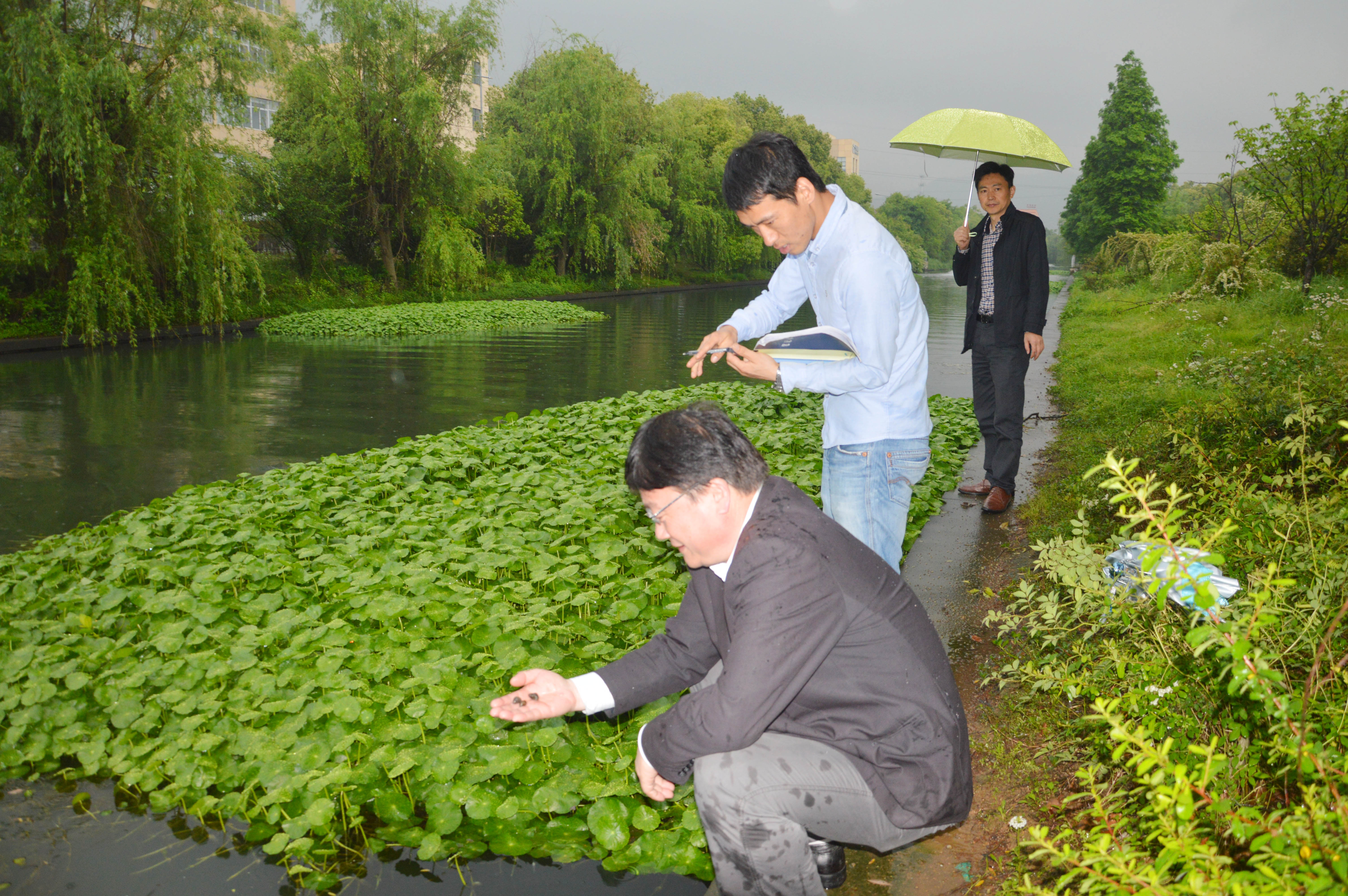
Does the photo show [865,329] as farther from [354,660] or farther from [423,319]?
[423,319]

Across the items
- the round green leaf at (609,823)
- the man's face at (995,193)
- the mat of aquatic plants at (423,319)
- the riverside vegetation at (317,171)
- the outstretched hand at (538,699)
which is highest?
the riverside vegetation at (317,171)

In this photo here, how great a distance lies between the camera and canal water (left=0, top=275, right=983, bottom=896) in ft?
8.98

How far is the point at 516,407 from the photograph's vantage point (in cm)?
1097

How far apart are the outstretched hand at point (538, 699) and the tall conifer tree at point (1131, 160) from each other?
49.7m

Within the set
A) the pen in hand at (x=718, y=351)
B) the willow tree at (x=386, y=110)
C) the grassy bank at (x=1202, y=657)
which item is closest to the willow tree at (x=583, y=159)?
the willow tree at (x=386, y=110)

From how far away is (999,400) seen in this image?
5.45 m

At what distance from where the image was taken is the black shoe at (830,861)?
7.36 feet

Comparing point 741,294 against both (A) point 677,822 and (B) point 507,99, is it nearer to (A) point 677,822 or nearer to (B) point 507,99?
(B) point 507,99

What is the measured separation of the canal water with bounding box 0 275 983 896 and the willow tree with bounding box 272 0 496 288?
745cm

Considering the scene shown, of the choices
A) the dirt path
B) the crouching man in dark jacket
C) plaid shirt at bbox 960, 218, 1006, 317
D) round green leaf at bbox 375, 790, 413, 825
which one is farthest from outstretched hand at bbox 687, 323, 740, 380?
plaid shirt at bbox 960, 218, 1006, 317

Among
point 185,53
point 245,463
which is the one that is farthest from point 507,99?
point 245,463

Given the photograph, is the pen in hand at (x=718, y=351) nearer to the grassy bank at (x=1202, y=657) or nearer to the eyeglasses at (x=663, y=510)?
the eyeglasses at (x=663, y=510)

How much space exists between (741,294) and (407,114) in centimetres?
2295

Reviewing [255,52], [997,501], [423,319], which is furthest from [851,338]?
[423,319]
